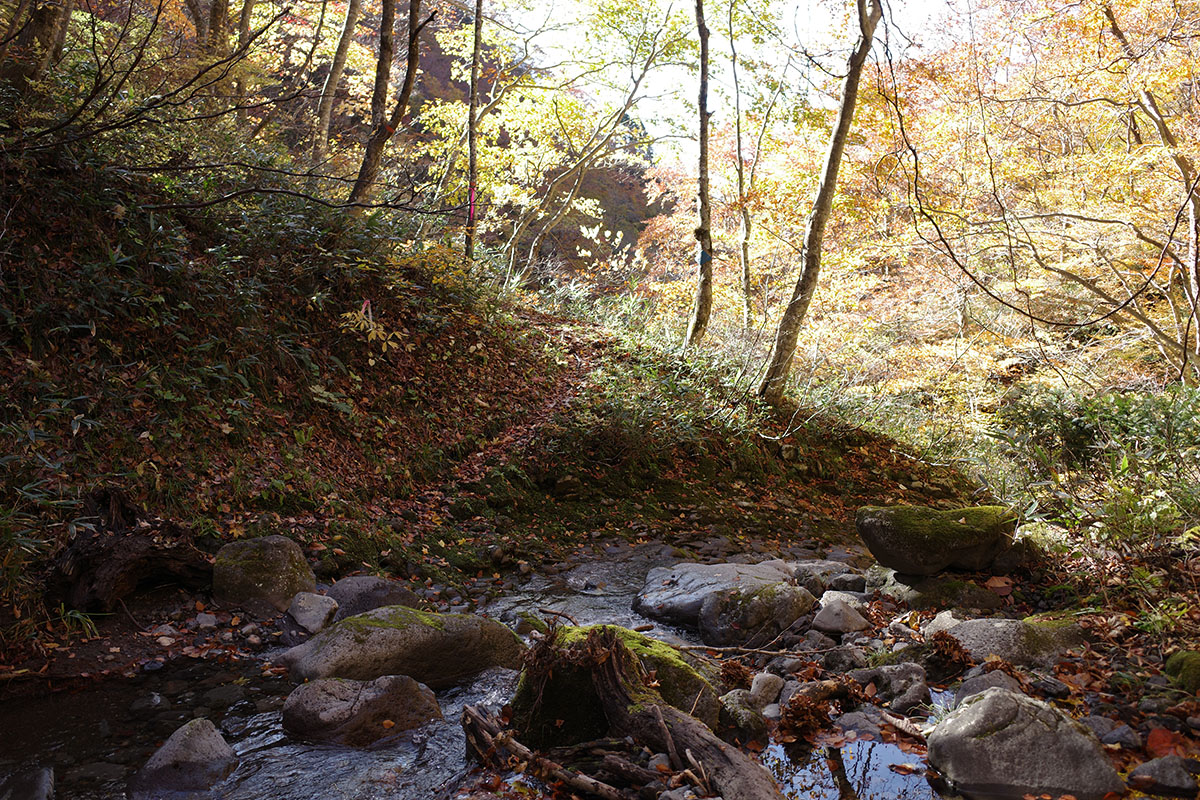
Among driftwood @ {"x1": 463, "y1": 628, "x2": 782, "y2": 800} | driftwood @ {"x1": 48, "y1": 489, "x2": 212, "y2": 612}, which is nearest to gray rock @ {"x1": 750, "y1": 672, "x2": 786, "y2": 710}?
driftwood @ {"x1": 463, "y1": 628, "x2": 782, "y2": 800}

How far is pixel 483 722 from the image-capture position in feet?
11.2

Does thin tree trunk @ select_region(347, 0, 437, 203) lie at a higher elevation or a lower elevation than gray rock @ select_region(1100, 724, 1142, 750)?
higher

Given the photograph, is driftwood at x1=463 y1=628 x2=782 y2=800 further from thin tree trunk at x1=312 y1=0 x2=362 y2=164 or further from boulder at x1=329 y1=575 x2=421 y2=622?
thin tree trunk at x1=312 y1=0 x2=362 y2=164

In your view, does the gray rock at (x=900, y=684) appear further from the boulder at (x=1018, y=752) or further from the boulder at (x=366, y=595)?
the boulder at (x=366, y=595)

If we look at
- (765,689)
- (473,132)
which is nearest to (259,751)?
(765,689)

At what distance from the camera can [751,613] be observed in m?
5.27

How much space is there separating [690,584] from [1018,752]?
300cm

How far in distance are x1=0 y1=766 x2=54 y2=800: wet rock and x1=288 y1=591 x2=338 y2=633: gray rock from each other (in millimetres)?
1666

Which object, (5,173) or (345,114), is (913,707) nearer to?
(5,173)

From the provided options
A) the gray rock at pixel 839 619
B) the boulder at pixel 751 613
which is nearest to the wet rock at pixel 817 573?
the boulder at pixel 751 613

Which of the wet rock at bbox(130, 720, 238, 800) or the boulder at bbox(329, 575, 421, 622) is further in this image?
the boulder at bbox(329, 575, 421, 622)

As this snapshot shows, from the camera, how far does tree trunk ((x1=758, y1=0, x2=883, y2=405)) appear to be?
9484 millimetres

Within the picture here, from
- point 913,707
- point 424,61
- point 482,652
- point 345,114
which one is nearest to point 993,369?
point 913,707

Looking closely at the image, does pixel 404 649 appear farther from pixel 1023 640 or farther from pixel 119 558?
pixel 1023 640
